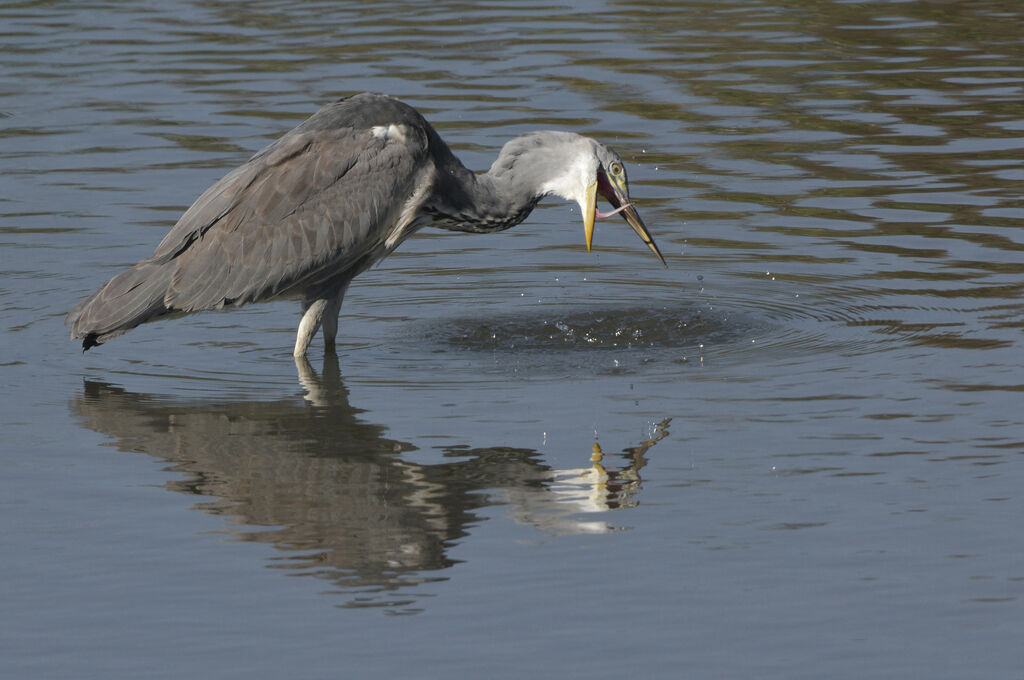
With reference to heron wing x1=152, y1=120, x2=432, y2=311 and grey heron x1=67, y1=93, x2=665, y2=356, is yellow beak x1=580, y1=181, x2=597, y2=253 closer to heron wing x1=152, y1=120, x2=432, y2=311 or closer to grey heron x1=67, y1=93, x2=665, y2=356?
grey heron x1=67, y1=93, x2=665, y2=356

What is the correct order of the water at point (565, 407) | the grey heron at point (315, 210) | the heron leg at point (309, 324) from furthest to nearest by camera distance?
the heron leg at point (309, 324)
the grey heron at point (315, 210)
the water at point (565, 407)

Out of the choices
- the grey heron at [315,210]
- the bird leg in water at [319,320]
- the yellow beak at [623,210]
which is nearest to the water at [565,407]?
the bird leg in water at [319,320]

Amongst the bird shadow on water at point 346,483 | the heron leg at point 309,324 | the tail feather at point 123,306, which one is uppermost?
the tail feather at point 123,306

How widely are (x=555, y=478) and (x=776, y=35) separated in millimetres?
12125

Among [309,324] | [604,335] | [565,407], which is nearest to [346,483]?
[565,407]

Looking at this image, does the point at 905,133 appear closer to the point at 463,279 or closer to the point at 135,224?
the point at 463,279

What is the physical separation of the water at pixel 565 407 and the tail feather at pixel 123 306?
221 mm

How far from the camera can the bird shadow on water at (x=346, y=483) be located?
22.1ft

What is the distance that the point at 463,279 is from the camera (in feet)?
37.8

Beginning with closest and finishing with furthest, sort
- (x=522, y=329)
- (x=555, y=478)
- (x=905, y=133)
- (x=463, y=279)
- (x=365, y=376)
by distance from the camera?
(x=555, y=478)
(x=365, y=376)
(x=522, y=329)
(x=463, y=279)
(x=905, y=133)

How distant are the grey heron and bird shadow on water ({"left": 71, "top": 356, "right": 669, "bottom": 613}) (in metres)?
0.77

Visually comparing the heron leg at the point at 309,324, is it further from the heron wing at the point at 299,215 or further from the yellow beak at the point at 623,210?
the yellow beak at the point at 623,210

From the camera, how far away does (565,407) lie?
8680mm

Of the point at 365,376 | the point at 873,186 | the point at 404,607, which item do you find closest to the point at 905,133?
the point at 873,186
